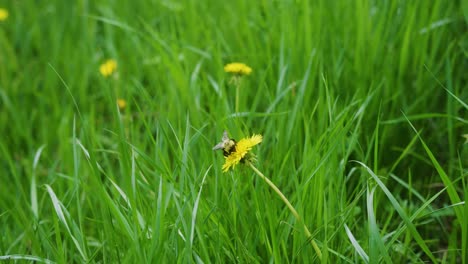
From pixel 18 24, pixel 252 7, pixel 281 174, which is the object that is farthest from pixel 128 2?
pixel 281 174

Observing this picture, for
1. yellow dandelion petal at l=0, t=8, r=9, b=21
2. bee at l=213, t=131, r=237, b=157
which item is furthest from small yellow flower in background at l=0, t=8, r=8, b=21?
bee at l=213, t=131, r=237, b=157

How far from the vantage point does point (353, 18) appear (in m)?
2.08

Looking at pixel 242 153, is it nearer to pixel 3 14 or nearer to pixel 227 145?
pixel 227 145

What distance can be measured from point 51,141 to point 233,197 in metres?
1.31

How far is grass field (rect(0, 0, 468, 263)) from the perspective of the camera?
1.36m

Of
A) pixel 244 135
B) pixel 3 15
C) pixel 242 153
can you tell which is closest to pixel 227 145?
pixel 242 153

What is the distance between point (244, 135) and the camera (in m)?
1.62

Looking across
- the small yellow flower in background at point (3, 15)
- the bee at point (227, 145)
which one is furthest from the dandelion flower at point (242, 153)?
the small yellow flower in background at point (3, 15)

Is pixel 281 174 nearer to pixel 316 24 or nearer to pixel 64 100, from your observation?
pixel 316 24

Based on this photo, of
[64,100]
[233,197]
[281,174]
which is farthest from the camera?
[64,100]

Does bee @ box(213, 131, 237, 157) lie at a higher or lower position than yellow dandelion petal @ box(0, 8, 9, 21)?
higher

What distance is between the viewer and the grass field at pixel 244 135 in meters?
1.36

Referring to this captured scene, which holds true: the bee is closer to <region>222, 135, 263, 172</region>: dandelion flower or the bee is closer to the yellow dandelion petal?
<region>222, 135, 263, 172</region>: dandelion flower

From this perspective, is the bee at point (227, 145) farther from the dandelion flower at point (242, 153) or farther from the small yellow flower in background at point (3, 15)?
the small yellow flower in background at point (3, 15)
